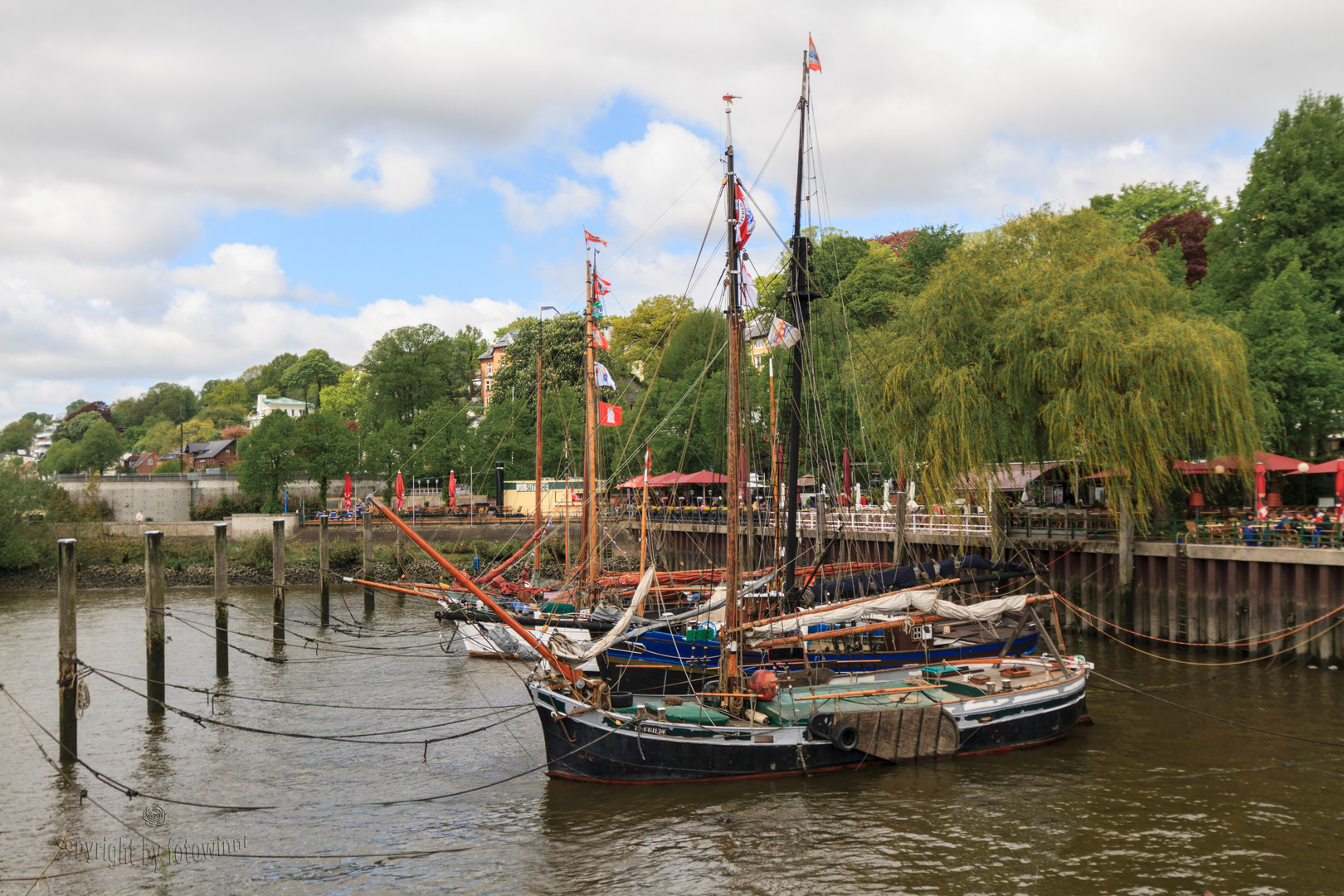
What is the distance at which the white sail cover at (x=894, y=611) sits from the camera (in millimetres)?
22953

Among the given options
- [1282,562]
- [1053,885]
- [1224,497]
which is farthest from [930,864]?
[1224,497]

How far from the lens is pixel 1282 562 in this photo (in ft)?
89.6

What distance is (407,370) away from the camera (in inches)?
4247

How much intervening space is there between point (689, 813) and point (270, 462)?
218 feet

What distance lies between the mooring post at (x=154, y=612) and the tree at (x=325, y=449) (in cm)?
5245

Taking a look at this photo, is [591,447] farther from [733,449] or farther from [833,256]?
[833,256]

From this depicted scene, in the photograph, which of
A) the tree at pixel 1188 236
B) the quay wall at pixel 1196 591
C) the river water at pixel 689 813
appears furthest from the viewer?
the tree at pixel 1188 236

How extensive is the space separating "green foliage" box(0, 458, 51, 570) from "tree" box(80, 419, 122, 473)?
9325cm

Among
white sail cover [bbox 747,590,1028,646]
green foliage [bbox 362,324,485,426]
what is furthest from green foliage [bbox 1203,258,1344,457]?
green foliage [bbox 362,324,485,426]

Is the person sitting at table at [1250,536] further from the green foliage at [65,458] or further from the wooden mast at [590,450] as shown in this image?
the green foliage at [65,458]

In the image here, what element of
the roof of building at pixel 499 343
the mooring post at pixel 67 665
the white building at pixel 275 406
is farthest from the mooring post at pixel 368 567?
the white building at pixel 275 406

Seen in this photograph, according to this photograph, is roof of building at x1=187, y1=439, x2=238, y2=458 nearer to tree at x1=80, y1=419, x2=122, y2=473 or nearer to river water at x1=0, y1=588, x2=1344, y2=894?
tree at x1=80, y1=419, x2=122, y2=473

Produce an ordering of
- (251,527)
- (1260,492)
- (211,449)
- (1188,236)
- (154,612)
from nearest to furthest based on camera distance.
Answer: (154,612) → (1260,492) → (1188,236) → (251,527) → (211,449)

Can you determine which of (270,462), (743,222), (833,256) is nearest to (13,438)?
(270,462)
